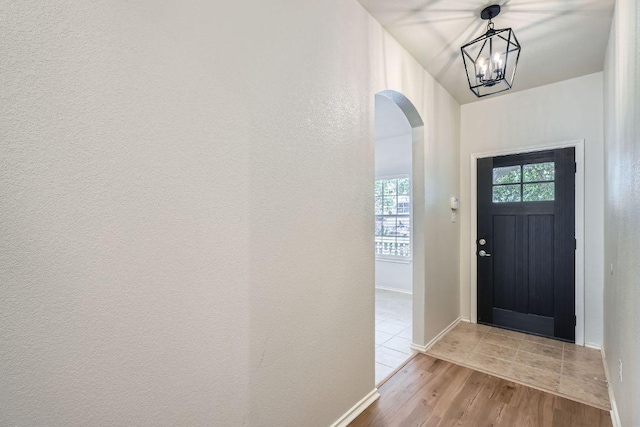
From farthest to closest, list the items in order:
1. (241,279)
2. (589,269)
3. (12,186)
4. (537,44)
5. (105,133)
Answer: (589,269), (537,44), (241,279), (105,133), (12,186)

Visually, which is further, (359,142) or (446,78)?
(446,78)

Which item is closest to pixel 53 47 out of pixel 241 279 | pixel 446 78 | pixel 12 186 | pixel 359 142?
pixel 12 186

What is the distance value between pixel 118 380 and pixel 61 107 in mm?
884

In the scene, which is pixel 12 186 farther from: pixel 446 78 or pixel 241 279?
pixel 446 78

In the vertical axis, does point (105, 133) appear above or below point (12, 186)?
above

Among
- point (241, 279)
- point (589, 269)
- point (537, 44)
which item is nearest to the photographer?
Answer: point (241, 279)

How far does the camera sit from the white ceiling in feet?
6.91

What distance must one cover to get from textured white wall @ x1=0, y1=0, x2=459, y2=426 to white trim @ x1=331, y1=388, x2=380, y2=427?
2.4 inches

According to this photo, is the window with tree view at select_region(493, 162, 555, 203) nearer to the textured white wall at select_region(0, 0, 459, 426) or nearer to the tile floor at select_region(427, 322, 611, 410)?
the tile floor at select_region(427, 322, 611, 410)

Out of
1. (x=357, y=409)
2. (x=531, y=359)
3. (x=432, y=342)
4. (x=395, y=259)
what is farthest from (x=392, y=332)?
(x=395, y=259)

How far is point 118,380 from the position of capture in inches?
39.1

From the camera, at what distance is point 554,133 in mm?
3316

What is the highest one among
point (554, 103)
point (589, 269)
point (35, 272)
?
point (554, 103)

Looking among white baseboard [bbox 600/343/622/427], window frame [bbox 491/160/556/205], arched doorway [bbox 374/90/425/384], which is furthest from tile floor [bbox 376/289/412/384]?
window frame [bbox 491/160/556/205]
